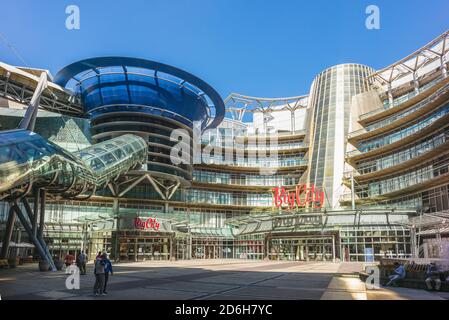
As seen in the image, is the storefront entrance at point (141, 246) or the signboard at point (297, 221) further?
the storefront entrance at point (141, 246)

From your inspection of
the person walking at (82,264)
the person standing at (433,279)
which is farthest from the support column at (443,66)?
the person walking at (82,264)

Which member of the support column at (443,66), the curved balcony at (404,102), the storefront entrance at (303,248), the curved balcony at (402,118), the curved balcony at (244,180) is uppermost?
the support column at (443,66)

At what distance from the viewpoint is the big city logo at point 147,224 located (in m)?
54.5

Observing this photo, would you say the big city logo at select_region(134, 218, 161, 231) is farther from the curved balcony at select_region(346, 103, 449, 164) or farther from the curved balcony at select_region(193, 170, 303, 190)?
the curved balcony at select_region(346, 103, 449, 164)

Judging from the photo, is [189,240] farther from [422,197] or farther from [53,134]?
[422,197]

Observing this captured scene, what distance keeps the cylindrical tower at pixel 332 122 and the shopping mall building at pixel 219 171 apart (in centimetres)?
25

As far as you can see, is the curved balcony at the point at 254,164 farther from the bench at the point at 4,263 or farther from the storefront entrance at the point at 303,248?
the bench at the point at 4,263

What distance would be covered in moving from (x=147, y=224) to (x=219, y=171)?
28.5 meters

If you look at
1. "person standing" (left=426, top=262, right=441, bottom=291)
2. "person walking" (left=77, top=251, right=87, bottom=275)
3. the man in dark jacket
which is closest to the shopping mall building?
"person walking" (left=77, top=251, right=87, bottom=275)

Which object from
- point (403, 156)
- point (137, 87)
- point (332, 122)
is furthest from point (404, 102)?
point (137, 87)

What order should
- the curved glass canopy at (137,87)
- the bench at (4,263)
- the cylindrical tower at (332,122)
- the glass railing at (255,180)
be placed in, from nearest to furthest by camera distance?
1. the bench at (4,263)
2. the curved glass canopy at (137,87)
3. the cylindrical tower at (332,122)
4. the glass railing at (255,180)

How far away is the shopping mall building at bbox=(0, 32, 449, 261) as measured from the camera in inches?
2000

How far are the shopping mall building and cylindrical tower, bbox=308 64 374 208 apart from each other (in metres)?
0.25
